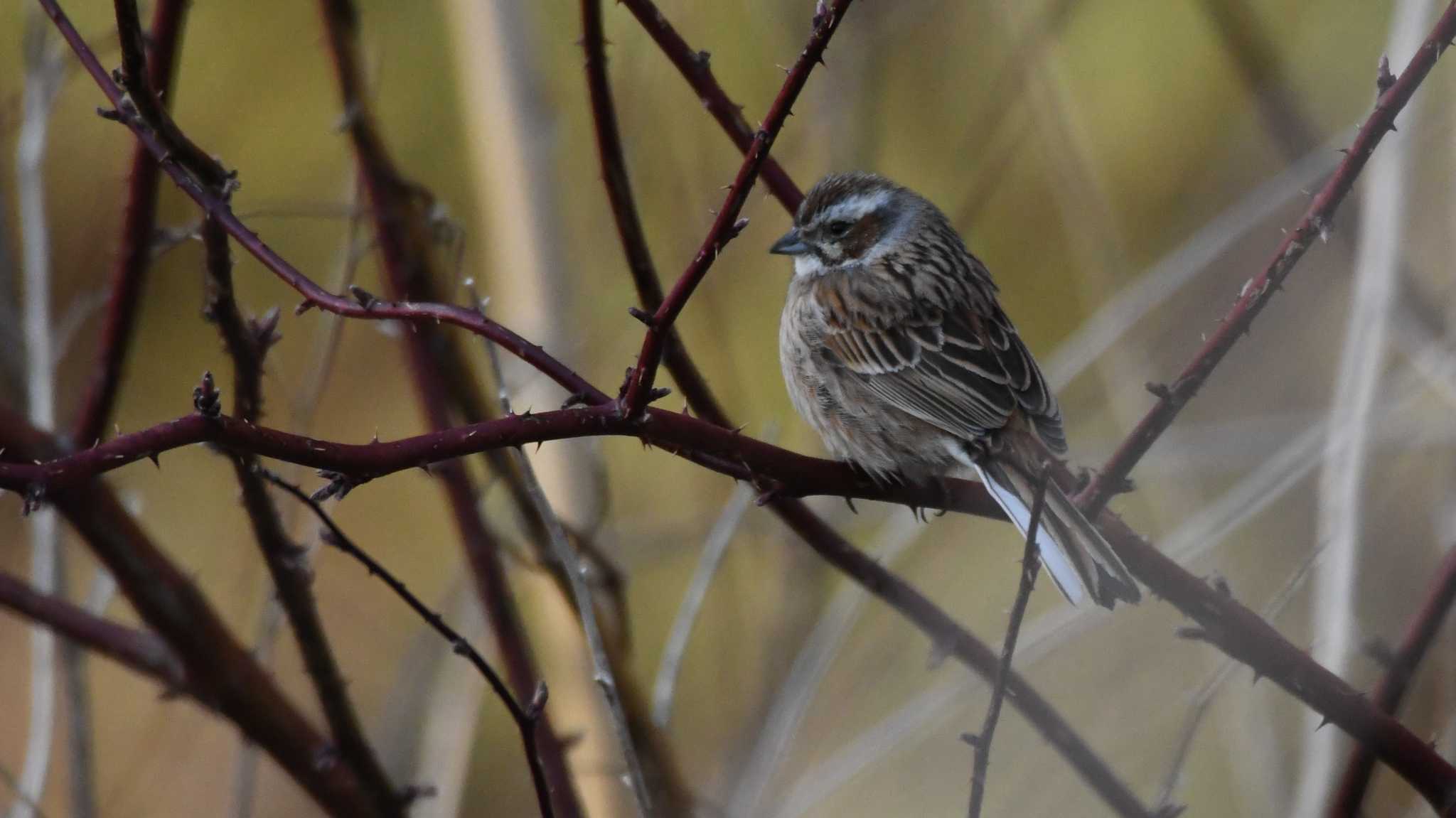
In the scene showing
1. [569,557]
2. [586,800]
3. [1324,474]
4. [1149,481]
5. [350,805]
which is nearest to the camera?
[569,557]

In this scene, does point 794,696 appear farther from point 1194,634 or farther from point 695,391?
point 1194,634

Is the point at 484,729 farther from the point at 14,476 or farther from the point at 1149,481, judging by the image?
the point at 14,476

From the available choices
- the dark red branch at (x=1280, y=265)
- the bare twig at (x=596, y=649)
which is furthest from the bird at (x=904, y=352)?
the bare twig at (x=596, y=649)

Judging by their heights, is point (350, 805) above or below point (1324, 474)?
above

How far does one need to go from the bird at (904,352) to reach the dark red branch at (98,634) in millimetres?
1679

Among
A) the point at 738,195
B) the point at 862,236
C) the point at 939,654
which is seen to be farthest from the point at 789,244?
the point at 738,195

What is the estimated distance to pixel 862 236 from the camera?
14.6ft

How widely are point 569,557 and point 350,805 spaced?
800 millimetres

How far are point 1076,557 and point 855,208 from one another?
1731mm

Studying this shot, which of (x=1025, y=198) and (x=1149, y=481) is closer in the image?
(x=1149, y=481)

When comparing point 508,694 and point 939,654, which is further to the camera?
point 939,654

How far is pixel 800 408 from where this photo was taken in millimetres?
4066

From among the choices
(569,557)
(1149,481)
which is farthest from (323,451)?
(1149,481)

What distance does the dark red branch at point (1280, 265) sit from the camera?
2123 millimetres
